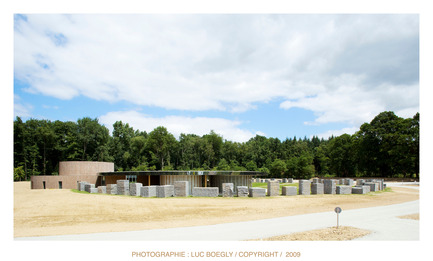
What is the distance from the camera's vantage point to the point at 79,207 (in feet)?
54.4

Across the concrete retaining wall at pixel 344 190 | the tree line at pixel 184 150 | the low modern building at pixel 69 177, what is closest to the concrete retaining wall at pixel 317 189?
the concrete retaining wall at pixel 344 190

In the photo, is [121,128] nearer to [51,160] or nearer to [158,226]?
[51,160]

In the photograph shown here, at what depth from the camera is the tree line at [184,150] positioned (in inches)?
2203

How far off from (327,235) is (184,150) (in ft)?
243

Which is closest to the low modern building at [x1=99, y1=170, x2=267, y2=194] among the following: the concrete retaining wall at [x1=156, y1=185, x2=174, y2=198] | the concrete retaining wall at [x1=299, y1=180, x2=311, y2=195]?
the concrete retaining wall at [x1=156, y1=185, x2=174, y2=198]

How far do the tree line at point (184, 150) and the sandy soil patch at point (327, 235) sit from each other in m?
49.7

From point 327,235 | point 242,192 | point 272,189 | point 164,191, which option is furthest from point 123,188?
point 327,235

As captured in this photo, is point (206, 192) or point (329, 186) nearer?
point (206, 192)

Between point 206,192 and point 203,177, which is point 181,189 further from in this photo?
point 203,177

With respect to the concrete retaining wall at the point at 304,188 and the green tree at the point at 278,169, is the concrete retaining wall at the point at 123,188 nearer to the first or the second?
the concrete retaining wall at the point at 304,188

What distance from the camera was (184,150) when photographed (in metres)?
82.6

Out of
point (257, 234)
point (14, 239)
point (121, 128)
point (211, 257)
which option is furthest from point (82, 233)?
point (121, 128)

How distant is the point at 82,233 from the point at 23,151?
5969cm

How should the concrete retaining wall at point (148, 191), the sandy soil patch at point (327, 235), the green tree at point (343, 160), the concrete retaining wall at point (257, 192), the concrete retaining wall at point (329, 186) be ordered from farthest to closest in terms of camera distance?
the green tree at point (343, 160) → the concrete retaining wall at point (329, 186) → the concrete retaining wall at point (148, 191) → the concrete retaining wall at point (257, 192) → the sandy soil patch at point (327, 235)
